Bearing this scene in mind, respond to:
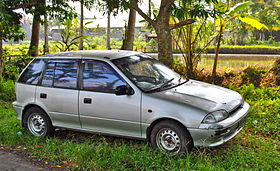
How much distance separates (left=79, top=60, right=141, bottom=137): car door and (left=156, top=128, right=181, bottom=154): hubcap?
0.39 metres

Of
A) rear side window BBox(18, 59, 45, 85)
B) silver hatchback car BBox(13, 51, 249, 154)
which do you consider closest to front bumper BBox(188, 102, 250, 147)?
silver hatchback car BBox(13, 51, 249, 154)

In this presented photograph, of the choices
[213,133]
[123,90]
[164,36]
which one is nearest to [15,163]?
[123,90]

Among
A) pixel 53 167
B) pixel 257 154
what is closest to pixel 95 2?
pixel 53 167

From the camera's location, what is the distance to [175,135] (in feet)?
15.4

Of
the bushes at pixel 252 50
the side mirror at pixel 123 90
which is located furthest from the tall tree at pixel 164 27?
the bushes at pixel 252 50

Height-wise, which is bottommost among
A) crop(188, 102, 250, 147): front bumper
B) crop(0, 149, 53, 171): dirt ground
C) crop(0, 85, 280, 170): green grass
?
crop(0, 149, 53, 171): dirt ground

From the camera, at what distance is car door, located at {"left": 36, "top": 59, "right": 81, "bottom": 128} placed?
5.55 m

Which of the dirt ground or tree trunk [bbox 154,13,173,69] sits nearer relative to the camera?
the dirt ground

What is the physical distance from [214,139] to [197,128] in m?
0.30

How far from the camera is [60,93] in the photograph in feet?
18.5

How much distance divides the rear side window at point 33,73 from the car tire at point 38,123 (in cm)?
56

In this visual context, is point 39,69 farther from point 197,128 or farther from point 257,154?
point 257,154

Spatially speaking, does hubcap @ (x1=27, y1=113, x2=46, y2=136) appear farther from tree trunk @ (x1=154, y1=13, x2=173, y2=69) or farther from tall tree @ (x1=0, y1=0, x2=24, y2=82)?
tree trunk @ (x1=154, y1=13, x2=173, y2=69)

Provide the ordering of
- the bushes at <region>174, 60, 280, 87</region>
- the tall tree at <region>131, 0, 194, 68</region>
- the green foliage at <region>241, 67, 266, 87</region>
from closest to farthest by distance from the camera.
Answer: the tall tree at <region>131, 0, 194, 68</region> → the bushes at <region>174, 60, 280, 87</region> → the green foliage at <region>241, 67, 266, 87</region>
